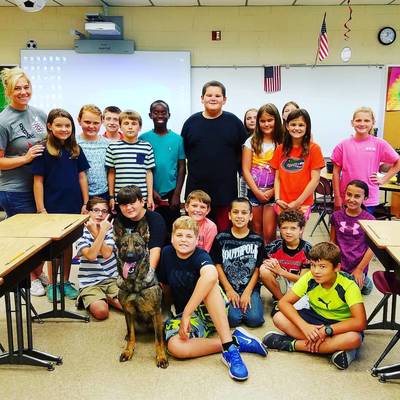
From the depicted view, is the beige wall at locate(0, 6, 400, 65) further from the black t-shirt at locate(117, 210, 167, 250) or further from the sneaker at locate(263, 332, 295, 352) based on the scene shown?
the sneaker at locate(263, 332, 295, 352)

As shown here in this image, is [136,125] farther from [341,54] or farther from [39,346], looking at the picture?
[341,54]

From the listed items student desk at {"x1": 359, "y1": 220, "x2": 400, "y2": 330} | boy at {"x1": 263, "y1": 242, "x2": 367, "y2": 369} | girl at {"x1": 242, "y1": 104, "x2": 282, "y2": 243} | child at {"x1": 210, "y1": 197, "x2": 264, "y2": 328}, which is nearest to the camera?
A: student desk at {"x1": 359, "y1": 220, "x2": 400, "y2": 330}

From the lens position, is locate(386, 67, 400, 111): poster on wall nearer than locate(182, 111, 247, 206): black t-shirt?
No

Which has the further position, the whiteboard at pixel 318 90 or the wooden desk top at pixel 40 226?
the whiteboard at pixel 318 90

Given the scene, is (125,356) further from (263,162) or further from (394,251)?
(263,162)

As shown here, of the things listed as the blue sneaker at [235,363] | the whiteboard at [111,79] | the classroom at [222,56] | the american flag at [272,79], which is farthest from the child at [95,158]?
the american flag at [272,79]

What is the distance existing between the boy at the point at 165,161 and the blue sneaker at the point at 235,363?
1.33 metres

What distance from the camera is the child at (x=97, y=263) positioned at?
279 centimetres

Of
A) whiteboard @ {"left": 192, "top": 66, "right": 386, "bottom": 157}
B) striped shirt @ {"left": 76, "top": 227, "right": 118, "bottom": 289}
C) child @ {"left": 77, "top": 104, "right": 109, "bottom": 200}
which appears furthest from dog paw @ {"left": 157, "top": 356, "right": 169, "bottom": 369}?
whiteboard @ {"left": 192, "top": 66, "right": 386, "bottom": 157}

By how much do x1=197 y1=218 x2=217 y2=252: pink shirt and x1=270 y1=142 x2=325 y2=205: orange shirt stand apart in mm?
621

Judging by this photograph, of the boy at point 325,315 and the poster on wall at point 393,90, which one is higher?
the poster on wall at point 393,90

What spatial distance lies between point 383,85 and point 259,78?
1.73 metres

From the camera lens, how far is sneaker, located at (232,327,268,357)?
2.35 metres

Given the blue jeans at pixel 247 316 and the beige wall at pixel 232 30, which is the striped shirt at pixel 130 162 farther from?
the beige wall at pixel 232 30
